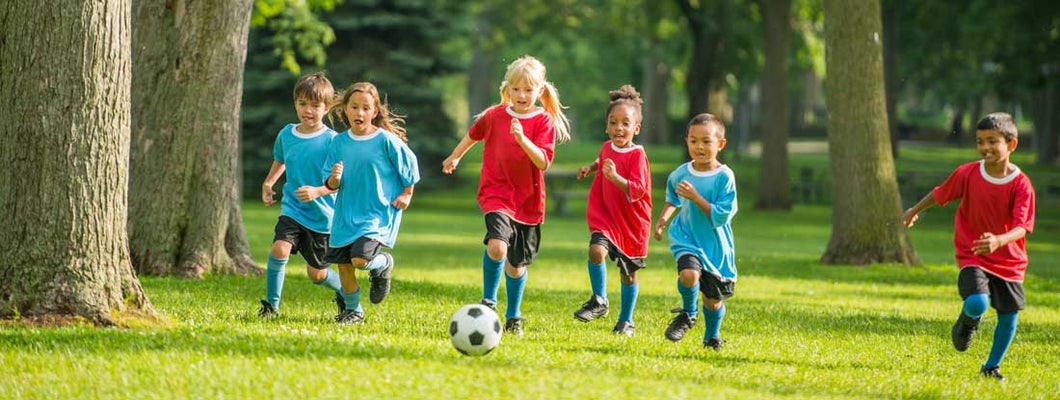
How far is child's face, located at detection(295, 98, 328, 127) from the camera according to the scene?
9.88 metres

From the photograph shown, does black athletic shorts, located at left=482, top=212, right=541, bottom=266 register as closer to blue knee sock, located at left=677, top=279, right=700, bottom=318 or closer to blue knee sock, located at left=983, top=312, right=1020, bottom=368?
blue knee sock, located at left=677, top=279, right=700, bottom=318

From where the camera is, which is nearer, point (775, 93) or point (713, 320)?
point (713, 320)

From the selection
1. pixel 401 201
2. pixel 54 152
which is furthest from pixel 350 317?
pixel 54 152

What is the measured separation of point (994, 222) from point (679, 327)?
81.3 inches

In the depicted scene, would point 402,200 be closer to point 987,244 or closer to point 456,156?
point 456,156

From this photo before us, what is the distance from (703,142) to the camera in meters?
8.95

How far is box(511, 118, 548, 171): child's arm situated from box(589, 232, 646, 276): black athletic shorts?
79 centimetres

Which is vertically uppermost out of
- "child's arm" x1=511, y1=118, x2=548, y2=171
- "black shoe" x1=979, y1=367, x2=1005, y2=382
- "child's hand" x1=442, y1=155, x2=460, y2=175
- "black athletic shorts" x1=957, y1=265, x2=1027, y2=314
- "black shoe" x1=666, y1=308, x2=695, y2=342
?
"child's arm" x1=511, y1=118, x2=548, y2=171

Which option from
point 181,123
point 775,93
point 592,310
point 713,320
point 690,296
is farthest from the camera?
point 775,93

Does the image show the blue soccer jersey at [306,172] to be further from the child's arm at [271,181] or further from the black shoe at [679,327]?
the black shoe at [679,327]

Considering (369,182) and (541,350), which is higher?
(369,182)

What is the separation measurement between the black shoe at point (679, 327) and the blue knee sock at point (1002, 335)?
6.06ft

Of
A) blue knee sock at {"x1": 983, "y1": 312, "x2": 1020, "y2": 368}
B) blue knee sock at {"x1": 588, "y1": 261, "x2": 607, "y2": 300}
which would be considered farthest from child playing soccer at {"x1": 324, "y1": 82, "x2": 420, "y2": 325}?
blue knee sock at {"x1": 983, "y1": 312, "x2": 1020, "y2": 368}

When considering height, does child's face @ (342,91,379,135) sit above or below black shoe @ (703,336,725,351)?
above
